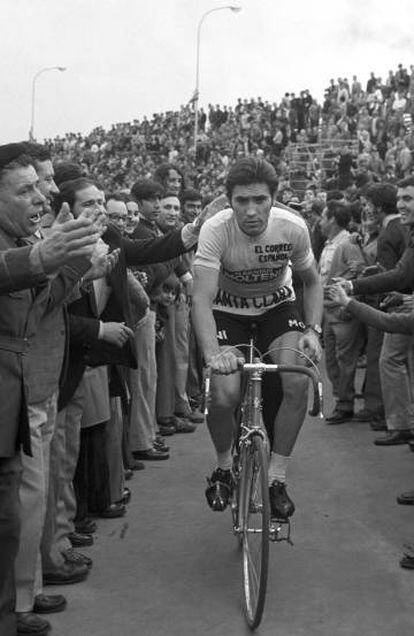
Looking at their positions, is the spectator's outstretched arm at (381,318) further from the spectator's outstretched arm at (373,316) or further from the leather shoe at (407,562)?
the leather shoe at (407,562)

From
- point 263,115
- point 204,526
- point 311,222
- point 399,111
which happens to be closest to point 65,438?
point 204,526

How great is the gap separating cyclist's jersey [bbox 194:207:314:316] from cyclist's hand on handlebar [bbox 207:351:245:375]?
798mm

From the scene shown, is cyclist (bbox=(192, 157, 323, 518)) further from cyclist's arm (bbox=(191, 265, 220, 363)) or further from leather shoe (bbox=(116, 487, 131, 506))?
leather shoe (bbox=(116, 487, 131, 506))

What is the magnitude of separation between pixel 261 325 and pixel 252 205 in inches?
30.9

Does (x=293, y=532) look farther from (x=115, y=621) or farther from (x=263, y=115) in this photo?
(x=263, y=115)

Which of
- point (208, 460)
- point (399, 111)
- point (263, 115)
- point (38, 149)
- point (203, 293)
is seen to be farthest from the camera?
point (263, 115)

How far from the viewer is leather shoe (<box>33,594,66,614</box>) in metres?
5.03

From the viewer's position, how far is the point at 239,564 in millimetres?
5875

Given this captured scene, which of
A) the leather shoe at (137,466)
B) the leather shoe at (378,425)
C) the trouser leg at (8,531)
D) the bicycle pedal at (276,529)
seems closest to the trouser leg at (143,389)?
the leather shoe at (137,466)

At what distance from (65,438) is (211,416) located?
821 mm

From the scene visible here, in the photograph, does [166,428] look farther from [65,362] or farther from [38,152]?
[38,152]

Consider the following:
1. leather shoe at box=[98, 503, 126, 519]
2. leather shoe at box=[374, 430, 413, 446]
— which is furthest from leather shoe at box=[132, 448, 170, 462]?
leather shoe at box=[374, 430, 413, 446]

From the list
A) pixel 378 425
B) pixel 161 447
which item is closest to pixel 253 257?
pixel 161 447

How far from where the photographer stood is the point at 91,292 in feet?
→ 19.6
